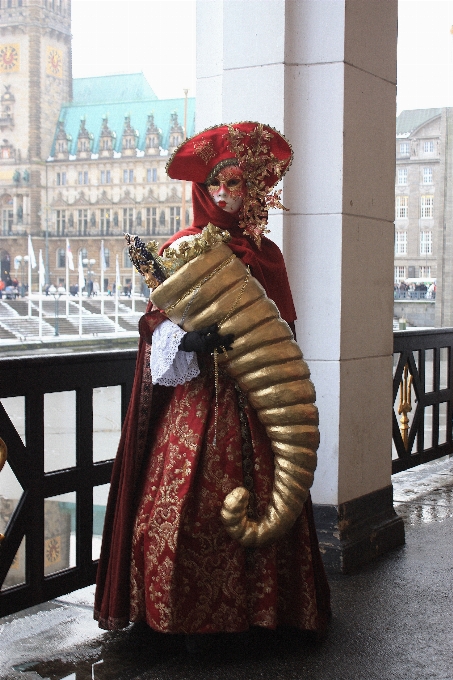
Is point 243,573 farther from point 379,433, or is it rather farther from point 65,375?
point 379,433

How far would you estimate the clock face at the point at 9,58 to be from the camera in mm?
59500

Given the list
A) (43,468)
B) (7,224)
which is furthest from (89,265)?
(43,468)

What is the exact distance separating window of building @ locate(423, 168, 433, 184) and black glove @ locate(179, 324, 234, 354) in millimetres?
22211

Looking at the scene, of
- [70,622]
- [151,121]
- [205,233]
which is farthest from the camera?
[151,121]

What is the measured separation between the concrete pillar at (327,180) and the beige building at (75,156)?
56622 millimetres

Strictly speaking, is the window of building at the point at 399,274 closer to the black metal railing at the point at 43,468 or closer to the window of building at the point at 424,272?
the window of building at the point at 424,272

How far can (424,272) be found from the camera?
26.3m

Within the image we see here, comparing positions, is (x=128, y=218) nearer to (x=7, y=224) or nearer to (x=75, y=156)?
(x=75, y=156)

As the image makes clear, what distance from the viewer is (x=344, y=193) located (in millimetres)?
3334

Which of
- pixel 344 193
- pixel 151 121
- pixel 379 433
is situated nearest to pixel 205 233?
pixel 344 193

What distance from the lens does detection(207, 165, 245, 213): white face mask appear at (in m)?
2.47

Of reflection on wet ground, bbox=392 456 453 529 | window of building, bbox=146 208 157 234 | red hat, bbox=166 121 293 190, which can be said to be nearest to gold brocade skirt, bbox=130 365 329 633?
red hat, bbox=166 121 293 190

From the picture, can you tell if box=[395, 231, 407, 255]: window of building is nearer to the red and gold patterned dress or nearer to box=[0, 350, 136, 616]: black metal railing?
box=[0, 350, 136, 616]: black metal railing

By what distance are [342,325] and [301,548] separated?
1.08 metres
